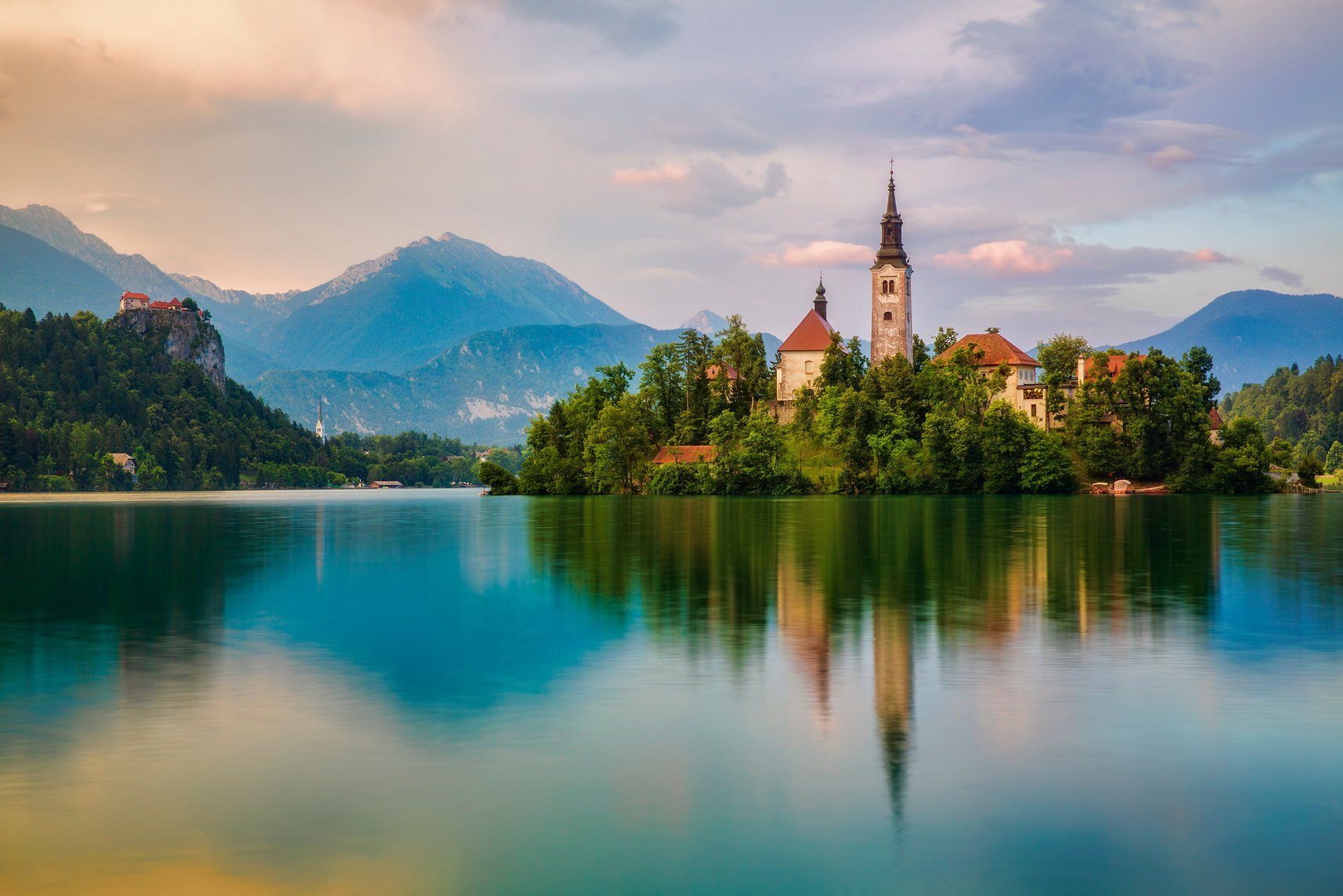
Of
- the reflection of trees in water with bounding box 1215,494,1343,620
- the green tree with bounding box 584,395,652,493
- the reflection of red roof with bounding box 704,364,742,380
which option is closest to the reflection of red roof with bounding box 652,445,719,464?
the green tree with bounding box 584,395,652,493

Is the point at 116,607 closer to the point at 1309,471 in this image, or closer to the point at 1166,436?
the point at 1166,436

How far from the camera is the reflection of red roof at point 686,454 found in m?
117

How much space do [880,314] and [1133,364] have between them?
31.4m

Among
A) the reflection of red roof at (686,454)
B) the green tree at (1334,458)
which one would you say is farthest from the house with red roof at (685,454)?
the green tree at (1334,458)

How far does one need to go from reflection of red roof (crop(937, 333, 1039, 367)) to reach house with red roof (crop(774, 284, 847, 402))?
14.7 meters

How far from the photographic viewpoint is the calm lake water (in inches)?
348

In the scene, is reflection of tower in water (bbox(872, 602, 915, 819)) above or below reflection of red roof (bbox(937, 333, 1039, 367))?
below

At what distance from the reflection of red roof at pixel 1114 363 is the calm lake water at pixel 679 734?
88660mm

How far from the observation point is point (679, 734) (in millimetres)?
12961

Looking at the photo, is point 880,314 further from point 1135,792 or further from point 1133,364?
point 1135,792

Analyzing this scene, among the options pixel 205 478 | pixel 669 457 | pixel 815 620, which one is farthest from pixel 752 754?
pixel 205 478

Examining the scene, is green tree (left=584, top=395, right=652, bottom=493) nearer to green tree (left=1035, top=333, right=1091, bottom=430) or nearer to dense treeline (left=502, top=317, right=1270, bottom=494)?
dense treeline (left=502, top=317, right=1270, bottom=494)

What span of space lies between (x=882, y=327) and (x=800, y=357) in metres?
10.5

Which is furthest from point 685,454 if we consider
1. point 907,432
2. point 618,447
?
point 907,432
